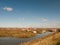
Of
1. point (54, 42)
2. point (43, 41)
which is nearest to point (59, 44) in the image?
point (54, 42)

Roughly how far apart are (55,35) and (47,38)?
1094mm

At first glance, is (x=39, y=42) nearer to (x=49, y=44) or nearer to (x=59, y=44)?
(x=49, y=44)

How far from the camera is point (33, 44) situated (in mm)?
17859

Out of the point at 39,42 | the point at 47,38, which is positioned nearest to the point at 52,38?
the point at 47,38

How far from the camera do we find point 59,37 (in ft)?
60.2

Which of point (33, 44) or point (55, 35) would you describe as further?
point (55, 35)

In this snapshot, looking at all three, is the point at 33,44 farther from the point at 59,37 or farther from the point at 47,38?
the point at 59,37

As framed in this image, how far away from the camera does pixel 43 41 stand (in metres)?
18.2

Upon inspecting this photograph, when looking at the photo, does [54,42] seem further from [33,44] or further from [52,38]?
[33,44]

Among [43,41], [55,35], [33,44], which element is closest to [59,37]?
[55,35]

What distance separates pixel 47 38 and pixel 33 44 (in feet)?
6.82

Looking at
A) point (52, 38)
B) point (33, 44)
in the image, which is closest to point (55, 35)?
point (52, 38)

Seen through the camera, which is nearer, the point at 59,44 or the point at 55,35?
the point at 59,44

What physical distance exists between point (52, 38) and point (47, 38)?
0.61m
